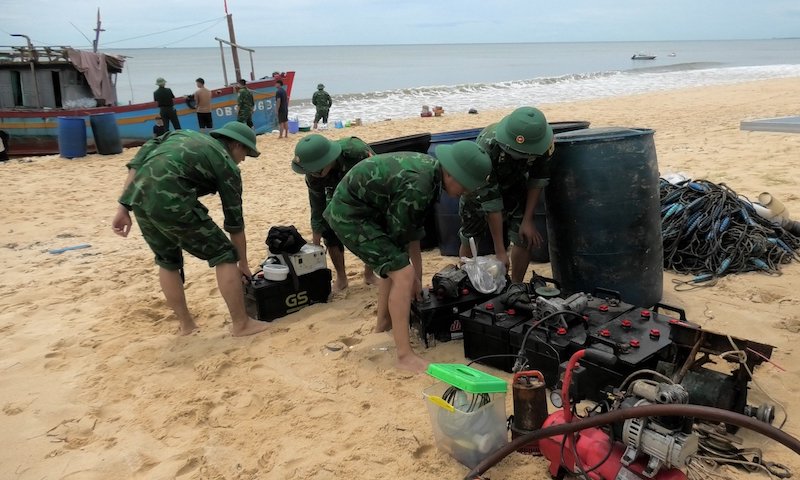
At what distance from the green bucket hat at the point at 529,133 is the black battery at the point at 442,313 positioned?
0.94 meters

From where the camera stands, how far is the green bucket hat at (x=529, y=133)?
3.49m

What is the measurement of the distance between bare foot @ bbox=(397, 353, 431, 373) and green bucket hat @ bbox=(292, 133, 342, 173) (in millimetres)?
1525

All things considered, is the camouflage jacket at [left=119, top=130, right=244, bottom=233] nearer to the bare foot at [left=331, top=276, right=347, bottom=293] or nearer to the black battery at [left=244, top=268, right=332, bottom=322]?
the black battery at [left=244, top=268, right=332, bottom=322]

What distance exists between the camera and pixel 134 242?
6.61 meters

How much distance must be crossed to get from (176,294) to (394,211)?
1.79 m

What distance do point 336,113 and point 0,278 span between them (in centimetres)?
1836

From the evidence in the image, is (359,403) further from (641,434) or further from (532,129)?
(532,129)

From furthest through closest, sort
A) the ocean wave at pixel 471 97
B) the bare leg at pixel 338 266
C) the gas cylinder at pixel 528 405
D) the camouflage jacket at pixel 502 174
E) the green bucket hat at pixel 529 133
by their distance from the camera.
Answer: the ocean wave at pixel 471 97, the bare leg at pixel 338 266, the camouflage jacket at pixel 502 174, the green bucket hat at pixel 529 133, the gas cylinder at pixel 528 405

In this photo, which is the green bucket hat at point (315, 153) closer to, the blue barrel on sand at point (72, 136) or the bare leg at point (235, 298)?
the bare leg at point (235, 298)

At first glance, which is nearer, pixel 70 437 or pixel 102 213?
pixel 70 437

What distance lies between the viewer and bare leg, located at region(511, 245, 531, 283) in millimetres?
4234

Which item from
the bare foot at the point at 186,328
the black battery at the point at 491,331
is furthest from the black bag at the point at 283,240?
the black battery at the point at 491,331

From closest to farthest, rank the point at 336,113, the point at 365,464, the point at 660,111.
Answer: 1. the point at 365,464
2. the point at 660,111
3. the point at 336,113

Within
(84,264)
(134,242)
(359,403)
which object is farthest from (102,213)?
(359,403)
